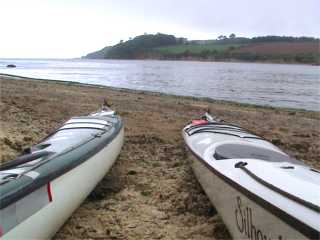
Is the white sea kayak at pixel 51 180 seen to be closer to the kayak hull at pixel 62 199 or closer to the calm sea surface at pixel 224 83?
the kayak hull at pixel 62 199

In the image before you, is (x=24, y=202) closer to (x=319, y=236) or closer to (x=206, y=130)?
(x=319, y=236)

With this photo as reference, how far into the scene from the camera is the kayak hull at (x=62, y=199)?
3.01m

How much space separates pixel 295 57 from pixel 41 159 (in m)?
97.3

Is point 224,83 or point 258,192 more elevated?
point 258,192

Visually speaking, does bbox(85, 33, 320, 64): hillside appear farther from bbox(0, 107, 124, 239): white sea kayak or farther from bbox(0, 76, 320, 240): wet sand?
bbox(0, 107, 124, 239): white sea kayak

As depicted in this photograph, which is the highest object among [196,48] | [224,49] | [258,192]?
[196,48]

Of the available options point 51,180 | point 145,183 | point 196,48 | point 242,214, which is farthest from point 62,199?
point 196,48

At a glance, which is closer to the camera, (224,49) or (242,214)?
(242,214)

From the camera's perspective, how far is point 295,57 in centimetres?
9369

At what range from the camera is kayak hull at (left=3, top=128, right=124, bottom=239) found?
118 inches

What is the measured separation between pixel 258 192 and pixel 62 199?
1.82 m

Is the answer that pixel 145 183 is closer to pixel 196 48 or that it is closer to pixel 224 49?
pixel 224 49

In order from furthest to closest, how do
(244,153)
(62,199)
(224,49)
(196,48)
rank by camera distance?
(196,48)
(224,49)
(244,153)
(62,199)

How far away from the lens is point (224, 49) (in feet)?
379
